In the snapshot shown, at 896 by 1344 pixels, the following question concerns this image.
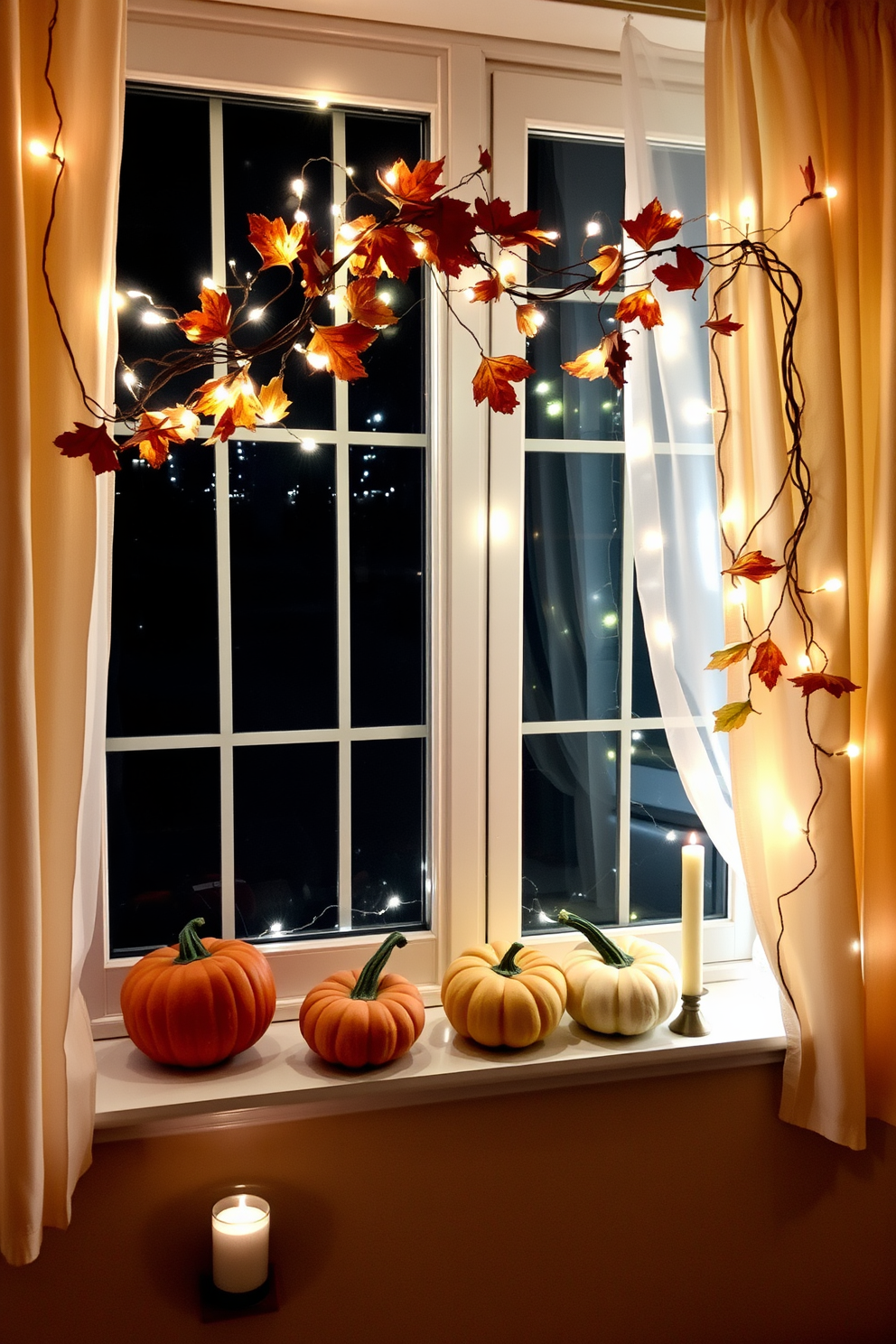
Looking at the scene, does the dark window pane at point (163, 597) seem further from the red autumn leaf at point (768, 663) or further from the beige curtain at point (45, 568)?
the red autumn leaf at point (768, 663)

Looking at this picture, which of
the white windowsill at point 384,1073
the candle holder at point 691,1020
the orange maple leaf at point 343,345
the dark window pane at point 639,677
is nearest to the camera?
the orange maple leaf at point 343,345

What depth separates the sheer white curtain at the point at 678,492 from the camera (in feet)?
5.35

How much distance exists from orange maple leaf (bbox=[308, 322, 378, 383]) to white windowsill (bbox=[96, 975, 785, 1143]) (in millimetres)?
1030

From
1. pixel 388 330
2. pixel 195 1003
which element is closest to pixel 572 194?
pixel 388 330

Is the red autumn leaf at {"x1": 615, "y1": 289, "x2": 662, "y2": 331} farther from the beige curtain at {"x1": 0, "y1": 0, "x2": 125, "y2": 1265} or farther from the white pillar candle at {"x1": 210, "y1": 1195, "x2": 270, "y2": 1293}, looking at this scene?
the white pillar candle at {"x1": 210, "y1": 1195, "x2": 270, "y2": 1293}

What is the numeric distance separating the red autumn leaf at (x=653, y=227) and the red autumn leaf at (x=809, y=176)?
343 mm

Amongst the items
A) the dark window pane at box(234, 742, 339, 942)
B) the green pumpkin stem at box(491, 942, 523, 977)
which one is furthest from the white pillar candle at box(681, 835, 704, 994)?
the dark window pane at box(234, 742, 339, 942)

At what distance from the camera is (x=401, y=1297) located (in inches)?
60.5

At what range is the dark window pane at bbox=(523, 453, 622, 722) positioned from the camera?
1.78 metres

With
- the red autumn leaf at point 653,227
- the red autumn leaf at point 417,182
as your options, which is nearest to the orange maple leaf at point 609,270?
the red autumn leaf at point 653,227

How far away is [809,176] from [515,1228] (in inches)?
67.3

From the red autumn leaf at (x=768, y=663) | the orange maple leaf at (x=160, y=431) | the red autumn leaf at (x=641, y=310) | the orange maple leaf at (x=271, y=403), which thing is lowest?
the red autumn leaf at (x=768, y=663)

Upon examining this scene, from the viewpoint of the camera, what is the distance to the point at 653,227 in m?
1.27

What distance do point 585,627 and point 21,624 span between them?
0.98 m
